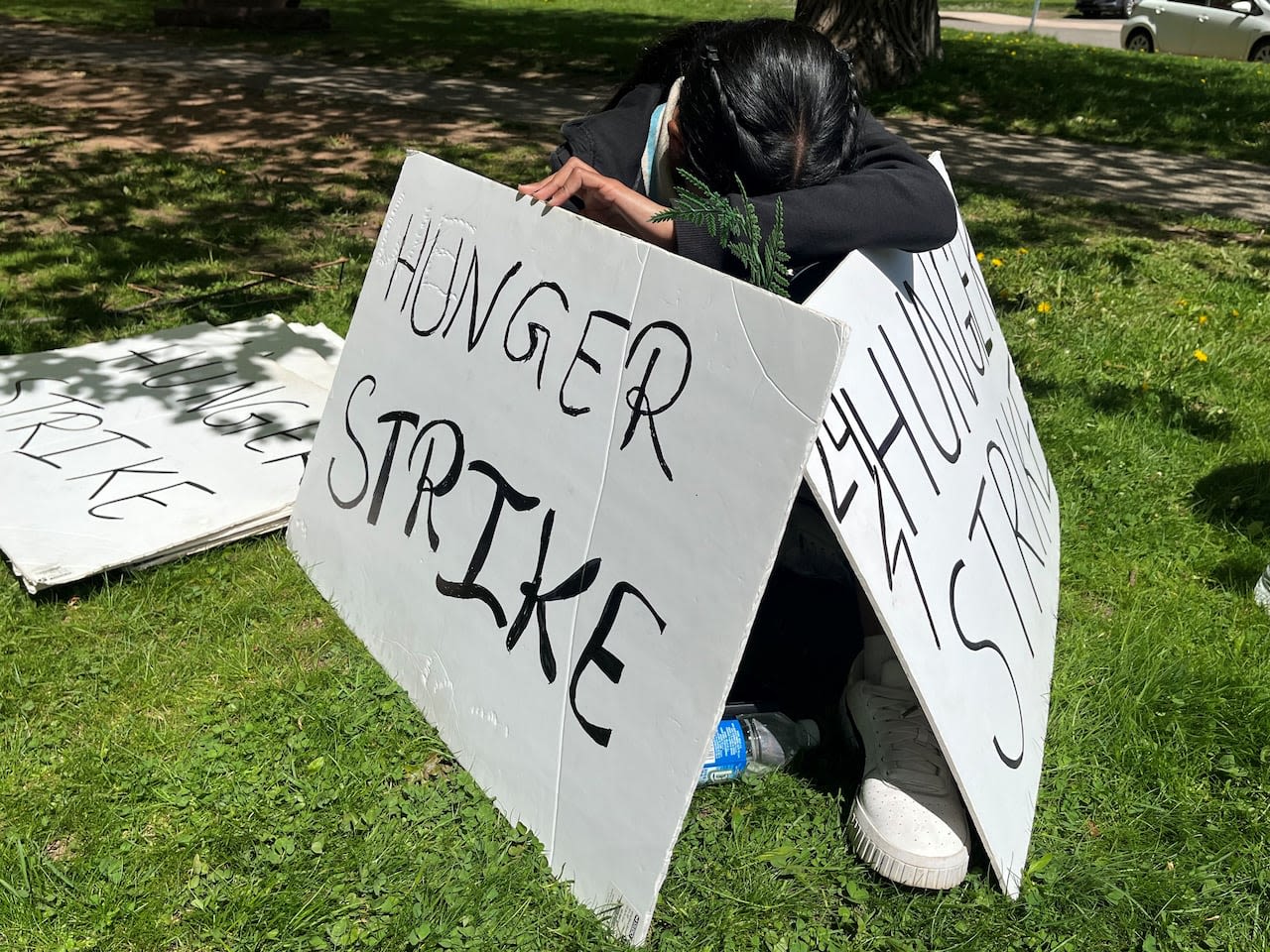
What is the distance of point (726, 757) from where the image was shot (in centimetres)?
205

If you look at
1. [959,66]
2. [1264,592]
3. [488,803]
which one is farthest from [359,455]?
[959,66]

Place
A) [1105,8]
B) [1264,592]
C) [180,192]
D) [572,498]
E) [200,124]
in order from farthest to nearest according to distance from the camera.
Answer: [1105,8] < [200,124] < [180,192] < [1264,592] < [572,498]

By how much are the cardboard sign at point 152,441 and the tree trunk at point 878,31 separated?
5.96 m

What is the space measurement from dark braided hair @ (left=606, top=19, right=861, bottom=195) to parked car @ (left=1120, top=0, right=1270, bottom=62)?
1345cm

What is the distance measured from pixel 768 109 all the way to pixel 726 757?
124 centimetres

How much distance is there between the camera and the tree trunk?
8234 mm

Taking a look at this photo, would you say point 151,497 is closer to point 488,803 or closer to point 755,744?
point 488,803

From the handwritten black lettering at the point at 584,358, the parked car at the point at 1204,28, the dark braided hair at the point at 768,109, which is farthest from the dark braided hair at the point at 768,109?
the parked car at the point at 1204,28

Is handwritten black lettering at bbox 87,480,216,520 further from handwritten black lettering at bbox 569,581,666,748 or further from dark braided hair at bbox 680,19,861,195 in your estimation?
dark braided hair at bbox 680,19,861,195

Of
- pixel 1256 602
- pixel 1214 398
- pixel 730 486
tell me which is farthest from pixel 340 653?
pixel 1214 398

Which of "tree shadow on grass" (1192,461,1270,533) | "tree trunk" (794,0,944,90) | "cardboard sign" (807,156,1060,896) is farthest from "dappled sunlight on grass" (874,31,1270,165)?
"cardboard sign" (807,156,1060,896)

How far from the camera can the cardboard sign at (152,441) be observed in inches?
105

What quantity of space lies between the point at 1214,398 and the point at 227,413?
3.39m

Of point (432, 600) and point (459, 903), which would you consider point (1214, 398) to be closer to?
point (432, 600)
